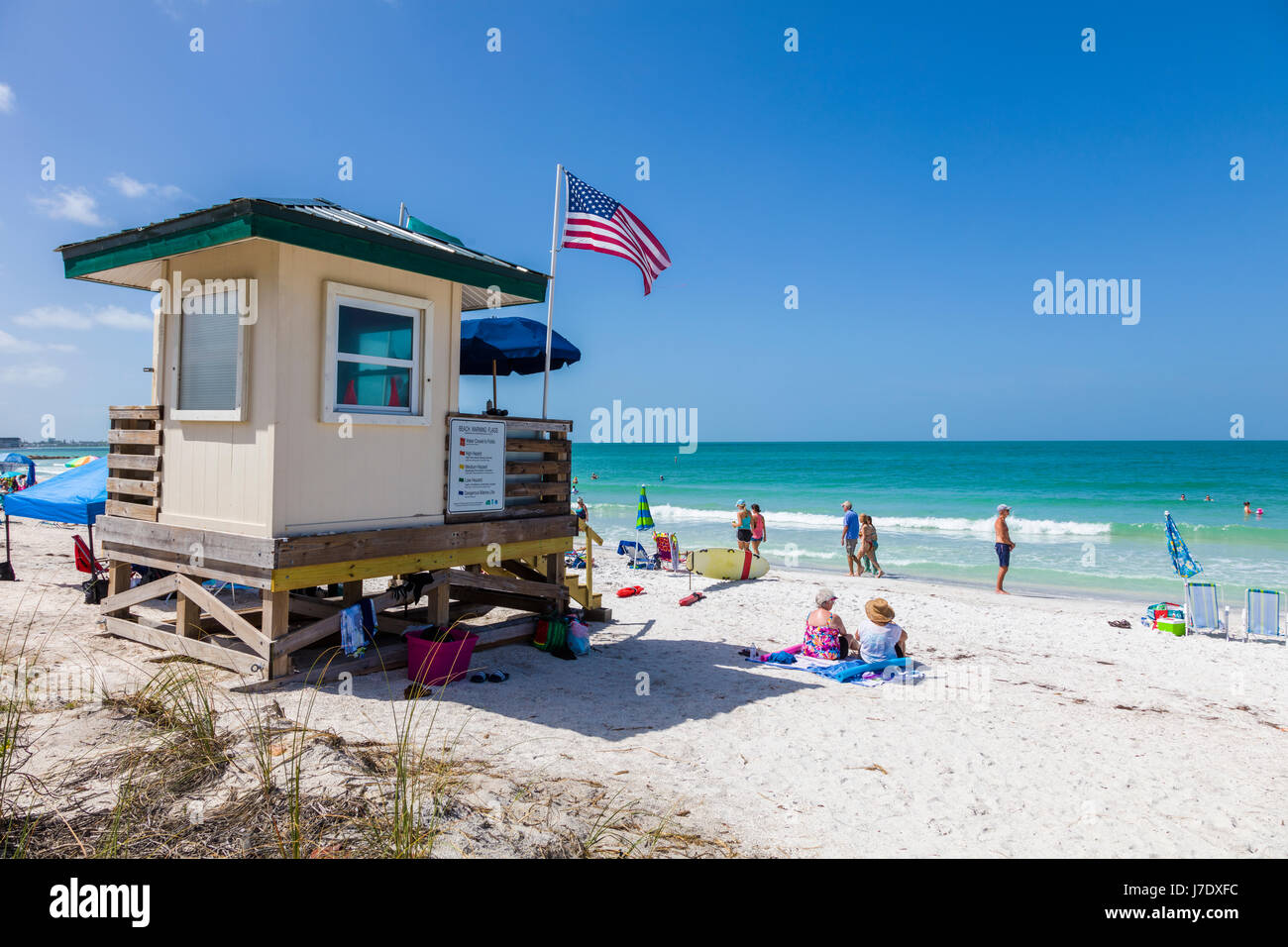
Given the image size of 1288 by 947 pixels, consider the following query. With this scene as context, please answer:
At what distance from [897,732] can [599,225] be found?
6.86 metres

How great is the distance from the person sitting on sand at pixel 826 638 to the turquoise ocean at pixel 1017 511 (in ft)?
36.9

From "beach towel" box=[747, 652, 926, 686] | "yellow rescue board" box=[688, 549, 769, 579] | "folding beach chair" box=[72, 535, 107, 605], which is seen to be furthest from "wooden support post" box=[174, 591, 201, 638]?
"yellow rescue board" box=[688, 549, 769, 579]

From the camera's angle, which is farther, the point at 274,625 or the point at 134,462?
the point at 134,462

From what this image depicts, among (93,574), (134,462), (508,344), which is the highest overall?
(508,344)

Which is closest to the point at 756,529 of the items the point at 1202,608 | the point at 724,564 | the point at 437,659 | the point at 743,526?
the point at 743,526

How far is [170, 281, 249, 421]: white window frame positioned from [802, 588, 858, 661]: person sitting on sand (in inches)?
284

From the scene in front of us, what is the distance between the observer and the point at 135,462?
812 centimetres

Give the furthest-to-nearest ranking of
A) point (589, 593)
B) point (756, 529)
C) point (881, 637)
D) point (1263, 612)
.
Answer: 1. point (756, 529)
2. point (1263, 612)
3. point (589, 593)
4. point (881, 637)

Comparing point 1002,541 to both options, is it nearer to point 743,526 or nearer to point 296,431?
point 743,526

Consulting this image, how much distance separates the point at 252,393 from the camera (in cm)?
670

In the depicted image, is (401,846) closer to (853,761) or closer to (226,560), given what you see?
(853,761)

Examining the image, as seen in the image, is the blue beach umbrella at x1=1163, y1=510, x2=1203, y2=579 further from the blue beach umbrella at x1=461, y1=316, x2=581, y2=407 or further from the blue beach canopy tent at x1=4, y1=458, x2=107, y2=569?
the blue beach canopy tent at x1=4, y1=458, x2=107, y2=569

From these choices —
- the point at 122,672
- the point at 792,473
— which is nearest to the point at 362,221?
the point at 122,672

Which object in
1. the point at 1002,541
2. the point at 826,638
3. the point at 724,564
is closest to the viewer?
the point at 826,638
